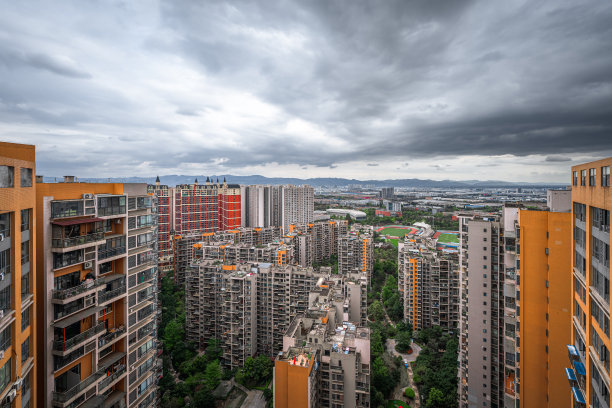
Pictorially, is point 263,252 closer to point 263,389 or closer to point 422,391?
point 263,389

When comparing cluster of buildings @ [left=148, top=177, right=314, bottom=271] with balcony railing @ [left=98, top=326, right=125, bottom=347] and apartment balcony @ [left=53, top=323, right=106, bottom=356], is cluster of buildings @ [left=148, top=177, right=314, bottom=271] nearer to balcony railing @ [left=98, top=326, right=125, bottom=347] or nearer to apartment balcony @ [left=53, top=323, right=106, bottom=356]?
balcony railing @ [left=98, top=326, right=125, bottom=347]

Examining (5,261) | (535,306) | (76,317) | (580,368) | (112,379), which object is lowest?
(112,379)

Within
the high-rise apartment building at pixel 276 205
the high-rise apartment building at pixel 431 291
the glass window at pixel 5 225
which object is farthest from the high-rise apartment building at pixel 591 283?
the high-rise apartment building at pixel 276 205

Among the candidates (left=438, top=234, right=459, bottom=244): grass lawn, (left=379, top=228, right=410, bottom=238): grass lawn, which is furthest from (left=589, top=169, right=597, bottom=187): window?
(left=379, top=228, right=410, bottom=238): grass lawn

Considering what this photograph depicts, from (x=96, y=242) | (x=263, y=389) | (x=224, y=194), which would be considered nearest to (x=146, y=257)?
(x=96, y=242)

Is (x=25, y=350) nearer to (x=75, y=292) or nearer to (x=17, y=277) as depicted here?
(x=75, y=292)

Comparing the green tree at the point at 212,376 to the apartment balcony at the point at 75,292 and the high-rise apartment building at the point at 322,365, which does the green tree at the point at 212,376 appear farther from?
the apartment balcony at the point at 75,292

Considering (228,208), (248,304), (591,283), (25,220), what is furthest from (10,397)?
(228,208)
